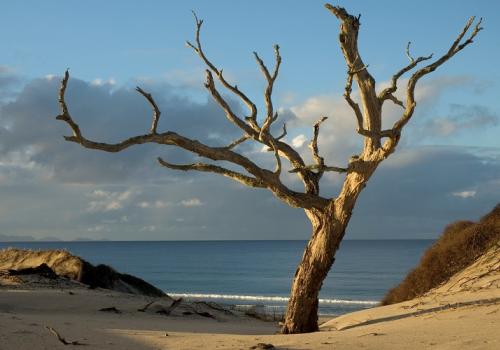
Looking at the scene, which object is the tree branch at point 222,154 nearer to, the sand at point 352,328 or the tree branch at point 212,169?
the tree branch at point 212,169

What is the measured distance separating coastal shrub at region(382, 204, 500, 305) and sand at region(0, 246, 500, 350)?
1172 millimetres

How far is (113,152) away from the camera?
38.3 ft

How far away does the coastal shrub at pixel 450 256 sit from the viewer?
55.9 ft

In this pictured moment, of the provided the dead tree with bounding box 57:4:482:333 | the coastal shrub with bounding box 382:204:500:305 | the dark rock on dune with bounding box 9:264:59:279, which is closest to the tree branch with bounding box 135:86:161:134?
the dead tree with bounding box 57:4:482:333

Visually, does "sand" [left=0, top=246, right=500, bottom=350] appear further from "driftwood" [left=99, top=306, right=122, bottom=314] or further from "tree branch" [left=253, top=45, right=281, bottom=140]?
"tree branch" [left=253, top=45, right=281, bottom=140]

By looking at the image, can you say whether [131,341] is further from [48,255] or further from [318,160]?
[48,255]

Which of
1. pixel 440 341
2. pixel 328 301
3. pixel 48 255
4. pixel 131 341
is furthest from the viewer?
pixel 328 301

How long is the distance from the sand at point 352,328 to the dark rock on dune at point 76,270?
24.9ft

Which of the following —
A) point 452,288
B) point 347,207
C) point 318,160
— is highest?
point 318,160

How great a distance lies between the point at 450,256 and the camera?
57.8ft

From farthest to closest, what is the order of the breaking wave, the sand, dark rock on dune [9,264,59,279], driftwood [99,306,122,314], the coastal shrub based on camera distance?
the breaking wave, dark rock on dune [9,264,59,279], the coastal shrub, driftwood [99,306,122,314], the sand

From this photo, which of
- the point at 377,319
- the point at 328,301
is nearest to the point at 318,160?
the point at 377,319

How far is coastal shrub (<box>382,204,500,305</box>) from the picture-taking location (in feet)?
55.9

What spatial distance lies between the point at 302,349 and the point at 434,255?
10.1m
